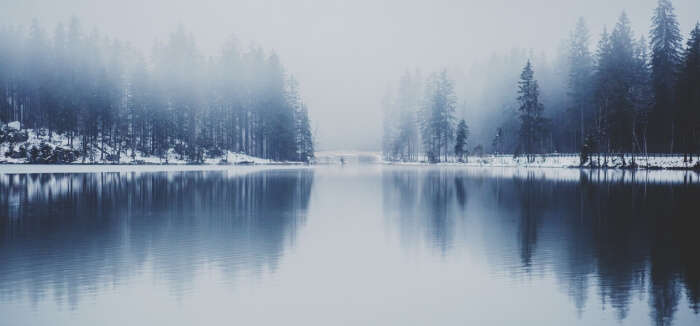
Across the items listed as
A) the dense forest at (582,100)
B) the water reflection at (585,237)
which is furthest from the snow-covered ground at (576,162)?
the water reflection at (585,237)

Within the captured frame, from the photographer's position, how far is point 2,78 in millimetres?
75562

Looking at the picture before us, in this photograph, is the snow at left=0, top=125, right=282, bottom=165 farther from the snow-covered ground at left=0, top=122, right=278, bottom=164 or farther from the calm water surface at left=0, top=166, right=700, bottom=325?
the calm water surface at left=0, top=166, right=700, bottom=325

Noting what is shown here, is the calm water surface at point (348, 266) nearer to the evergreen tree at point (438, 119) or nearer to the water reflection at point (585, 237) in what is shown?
the water reflection at point (585, 237)

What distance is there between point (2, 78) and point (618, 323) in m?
88.6

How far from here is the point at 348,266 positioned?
12.6 m

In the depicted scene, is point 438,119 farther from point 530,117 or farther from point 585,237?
point 585,237

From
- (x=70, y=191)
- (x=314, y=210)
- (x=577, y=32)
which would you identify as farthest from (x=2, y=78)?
(x=577, y=32)

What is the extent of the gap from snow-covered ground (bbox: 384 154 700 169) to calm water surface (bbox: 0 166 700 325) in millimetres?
44050

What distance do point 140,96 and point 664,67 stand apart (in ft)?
253

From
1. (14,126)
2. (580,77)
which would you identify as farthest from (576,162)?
(14,126)

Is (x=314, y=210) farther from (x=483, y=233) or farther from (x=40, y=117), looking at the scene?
(x=40, y=117)

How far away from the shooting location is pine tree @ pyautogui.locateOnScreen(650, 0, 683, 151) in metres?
66.1

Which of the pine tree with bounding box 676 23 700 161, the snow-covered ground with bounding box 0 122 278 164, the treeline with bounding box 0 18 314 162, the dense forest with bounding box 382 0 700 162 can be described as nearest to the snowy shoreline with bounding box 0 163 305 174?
the snow-covered ground with bounding box 0 122 278 164

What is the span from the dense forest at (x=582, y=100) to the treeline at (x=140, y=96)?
3712 centimetres
